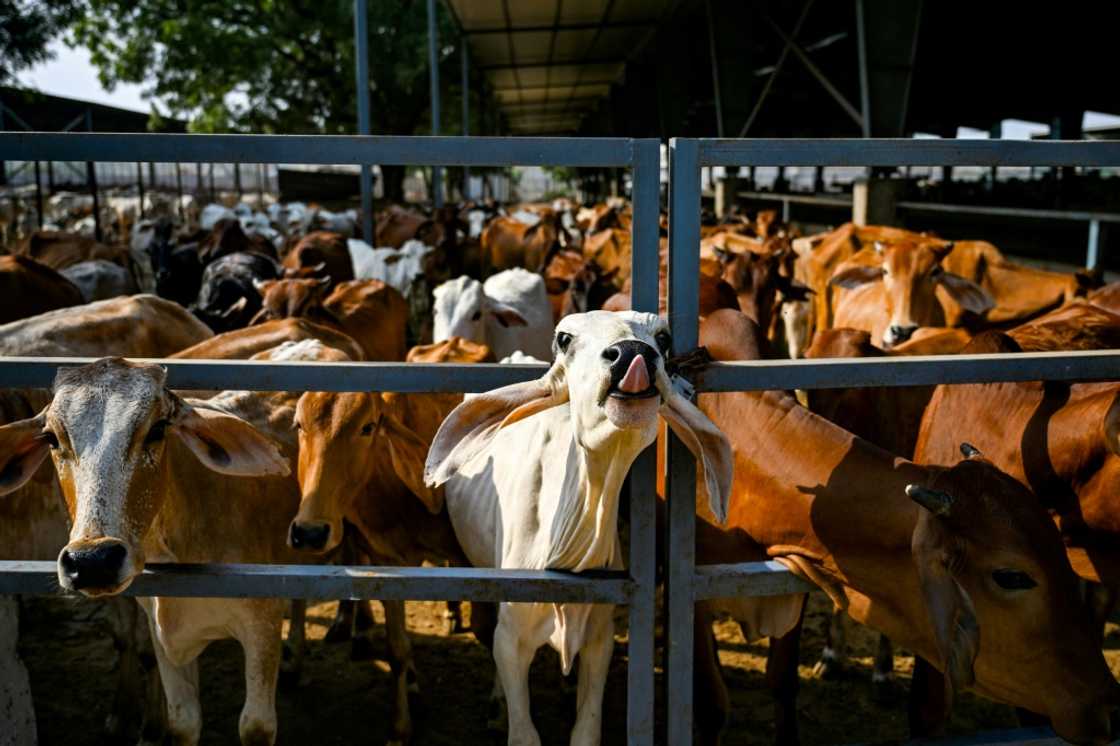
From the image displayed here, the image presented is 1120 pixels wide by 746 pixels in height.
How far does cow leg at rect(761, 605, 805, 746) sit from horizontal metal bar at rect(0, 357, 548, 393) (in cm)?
172

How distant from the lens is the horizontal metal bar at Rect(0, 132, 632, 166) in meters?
2.71

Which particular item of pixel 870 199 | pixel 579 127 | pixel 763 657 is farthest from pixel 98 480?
pixel 579 127

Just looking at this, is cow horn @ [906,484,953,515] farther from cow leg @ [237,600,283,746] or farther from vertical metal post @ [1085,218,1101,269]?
vertical metal post @ [1085,218,1101,269]

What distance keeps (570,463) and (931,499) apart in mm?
1066

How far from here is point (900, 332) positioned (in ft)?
22.5

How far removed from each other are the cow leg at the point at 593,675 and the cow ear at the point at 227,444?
1.15 m

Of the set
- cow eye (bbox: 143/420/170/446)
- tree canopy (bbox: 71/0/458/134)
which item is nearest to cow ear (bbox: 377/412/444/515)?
cow eye (bbox: 143/420/170/446)

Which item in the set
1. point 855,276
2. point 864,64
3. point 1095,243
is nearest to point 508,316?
point 855,276

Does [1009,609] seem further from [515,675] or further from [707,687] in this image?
[515,675]

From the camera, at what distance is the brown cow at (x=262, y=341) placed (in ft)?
16.9

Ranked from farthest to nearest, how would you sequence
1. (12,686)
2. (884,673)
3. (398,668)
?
(884,673) → (398,668) → (12,686)

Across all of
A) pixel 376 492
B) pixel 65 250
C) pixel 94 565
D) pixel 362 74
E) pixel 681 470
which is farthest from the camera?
pixel 65 250

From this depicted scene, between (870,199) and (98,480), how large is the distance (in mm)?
11380

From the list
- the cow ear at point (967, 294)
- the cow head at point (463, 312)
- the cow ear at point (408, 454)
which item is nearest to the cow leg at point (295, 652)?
the cow ear at point (408, 454)
